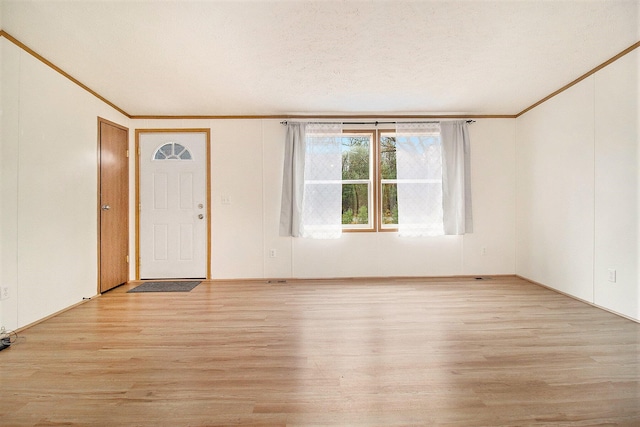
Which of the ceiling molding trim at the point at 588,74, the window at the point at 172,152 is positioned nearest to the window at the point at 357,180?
the ceiling molding trim at the point at 588,74

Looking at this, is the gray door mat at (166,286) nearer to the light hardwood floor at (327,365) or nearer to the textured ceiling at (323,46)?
the light hardwood floor at (327,365)

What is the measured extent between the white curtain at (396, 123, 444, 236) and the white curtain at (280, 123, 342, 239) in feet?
2.98

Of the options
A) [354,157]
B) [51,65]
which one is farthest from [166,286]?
[354,157]

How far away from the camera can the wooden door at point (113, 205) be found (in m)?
3.72

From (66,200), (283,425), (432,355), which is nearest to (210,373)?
(283,425)

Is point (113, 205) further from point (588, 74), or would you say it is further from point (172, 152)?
point (588, 74)

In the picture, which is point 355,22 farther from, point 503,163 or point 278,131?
point 503,163

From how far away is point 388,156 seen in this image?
4488 mm

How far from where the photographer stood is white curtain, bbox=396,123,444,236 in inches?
172

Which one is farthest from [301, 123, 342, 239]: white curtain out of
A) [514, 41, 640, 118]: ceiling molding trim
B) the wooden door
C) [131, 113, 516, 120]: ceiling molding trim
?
[514, 41, 640, 118]: ceiling molding trim

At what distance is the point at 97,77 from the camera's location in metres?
3.12

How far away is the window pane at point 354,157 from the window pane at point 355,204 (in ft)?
0.59

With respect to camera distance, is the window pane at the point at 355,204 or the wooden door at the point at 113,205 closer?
the wooden door at the point at 113,205

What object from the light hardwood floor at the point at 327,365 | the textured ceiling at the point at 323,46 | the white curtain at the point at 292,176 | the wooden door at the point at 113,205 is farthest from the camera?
the white curtain at the point at 292,176
